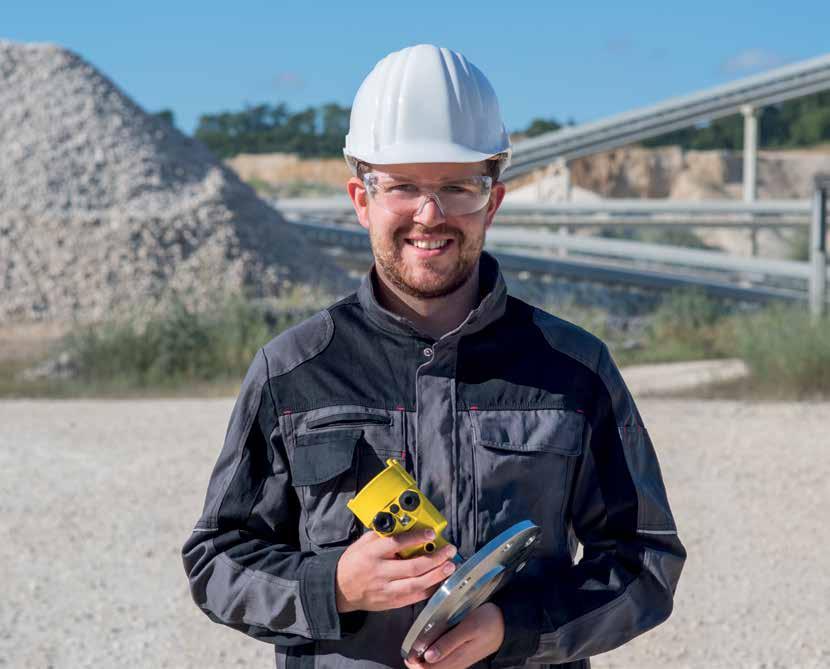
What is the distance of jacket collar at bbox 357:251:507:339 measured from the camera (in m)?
2.17

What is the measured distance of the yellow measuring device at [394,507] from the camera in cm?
188

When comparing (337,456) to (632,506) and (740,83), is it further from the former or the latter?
(740,83)

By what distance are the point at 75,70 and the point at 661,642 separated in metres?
28.0

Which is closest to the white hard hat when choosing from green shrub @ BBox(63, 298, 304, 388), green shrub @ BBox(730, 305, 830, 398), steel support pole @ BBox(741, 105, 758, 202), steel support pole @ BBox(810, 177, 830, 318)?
green shrub @ BBox(730, 305, 830, 398)

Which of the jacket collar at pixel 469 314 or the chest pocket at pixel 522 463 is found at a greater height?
the jacket collar at pixel 469 314

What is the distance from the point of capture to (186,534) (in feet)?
23.9

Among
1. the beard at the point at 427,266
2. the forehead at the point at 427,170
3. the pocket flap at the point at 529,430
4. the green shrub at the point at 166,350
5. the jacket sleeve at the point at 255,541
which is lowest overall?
the green shrub at the point at 166,350

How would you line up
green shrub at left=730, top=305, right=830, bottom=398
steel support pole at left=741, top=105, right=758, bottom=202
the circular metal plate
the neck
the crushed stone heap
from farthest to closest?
steel support pole at left=741, top=105, right=758, bottom=202 → the crushed stone heap → green shrub at left=730, top=305, right=830, bottom=398 → the neck → the circular metal plate

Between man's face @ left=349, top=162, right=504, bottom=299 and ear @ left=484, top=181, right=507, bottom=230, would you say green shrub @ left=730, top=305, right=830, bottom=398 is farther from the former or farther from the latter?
man's face @ left=349, top=162, right=504, bottom=299

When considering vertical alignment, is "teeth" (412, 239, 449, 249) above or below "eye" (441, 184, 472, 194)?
below

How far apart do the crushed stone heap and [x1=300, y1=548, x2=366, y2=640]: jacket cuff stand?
57.9 ft

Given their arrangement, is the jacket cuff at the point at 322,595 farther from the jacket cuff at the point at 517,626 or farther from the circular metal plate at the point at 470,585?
the jacket cuff at the point at 517,626

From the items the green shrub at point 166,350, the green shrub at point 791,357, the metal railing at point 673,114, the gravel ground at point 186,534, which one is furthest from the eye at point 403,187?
the metal railing at point 673,114

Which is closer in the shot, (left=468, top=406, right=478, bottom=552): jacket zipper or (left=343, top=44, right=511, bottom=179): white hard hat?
(left=468, top=406, right=478, bottom=552): jacket zipper
